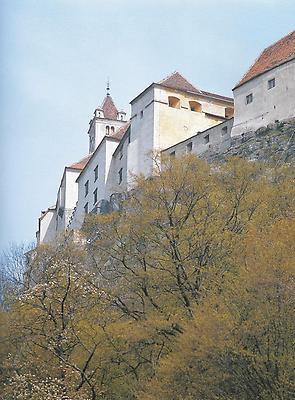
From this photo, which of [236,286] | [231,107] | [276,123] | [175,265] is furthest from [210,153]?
[236,286]

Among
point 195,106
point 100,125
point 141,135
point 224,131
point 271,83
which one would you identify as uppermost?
point 100,125

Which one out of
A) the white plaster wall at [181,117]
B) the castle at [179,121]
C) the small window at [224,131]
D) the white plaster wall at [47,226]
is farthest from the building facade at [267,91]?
the white plaster wall at [47,226]

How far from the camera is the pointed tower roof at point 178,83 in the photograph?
43.5 m

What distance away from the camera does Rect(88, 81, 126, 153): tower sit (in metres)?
76.0

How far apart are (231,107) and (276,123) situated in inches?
385

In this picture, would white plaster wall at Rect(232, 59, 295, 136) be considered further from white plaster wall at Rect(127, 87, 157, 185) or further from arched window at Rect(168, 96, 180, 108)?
white plaster wall at Rect(127, 87, 157, 185)

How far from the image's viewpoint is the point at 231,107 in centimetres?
4459

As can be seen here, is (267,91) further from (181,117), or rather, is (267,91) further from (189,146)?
(181,117)

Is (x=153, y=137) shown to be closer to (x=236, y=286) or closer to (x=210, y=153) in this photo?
(x=210, y=153)

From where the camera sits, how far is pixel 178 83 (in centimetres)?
4441

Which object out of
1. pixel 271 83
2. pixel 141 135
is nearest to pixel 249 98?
pixel 271 83

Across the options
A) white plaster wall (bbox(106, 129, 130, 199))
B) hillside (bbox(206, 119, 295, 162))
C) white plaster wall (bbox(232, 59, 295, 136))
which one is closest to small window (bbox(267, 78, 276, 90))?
white plaster wall (bbox(232, 59, 295, 136))

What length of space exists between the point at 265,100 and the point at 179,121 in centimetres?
757

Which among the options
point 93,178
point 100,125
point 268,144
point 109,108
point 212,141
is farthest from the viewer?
point 109,108
